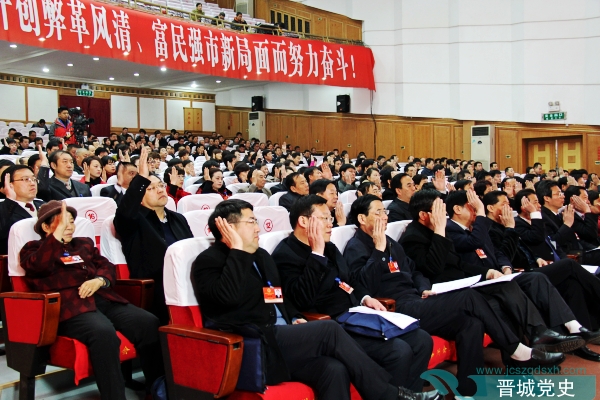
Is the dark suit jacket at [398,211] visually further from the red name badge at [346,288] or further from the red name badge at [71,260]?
the red name badge at [71,260]

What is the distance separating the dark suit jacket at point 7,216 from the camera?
290cm

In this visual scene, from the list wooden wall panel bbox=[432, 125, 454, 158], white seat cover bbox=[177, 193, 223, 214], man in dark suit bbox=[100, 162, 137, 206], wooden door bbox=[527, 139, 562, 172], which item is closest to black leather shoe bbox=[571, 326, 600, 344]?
white seat cover bbox=[177, 193, 223, 214]

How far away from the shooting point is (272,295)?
86.0 inches

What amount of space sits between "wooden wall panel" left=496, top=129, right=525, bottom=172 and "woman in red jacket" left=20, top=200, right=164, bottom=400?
1101 centimetres

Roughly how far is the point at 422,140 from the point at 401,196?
359 inches

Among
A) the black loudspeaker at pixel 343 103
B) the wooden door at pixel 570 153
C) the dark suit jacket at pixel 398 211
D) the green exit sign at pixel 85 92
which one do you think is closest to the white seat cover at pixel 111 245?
the dark suit jacket at pixel 398 211

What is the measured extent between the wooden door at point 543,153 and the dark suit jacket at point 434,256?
9.79 meters


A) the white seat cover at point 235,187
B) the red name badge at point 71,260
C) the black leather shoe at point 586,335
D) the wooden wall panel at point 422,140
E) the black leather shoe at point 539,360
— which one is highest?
the wooden wall panel at point 422,140

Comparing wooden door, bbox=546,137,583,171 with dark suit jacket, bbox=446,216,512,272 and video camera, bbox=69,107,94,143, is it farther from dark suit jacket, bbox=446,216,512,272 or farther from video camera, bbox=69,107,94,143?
dark suit jacket, bbox=446,216,512,272

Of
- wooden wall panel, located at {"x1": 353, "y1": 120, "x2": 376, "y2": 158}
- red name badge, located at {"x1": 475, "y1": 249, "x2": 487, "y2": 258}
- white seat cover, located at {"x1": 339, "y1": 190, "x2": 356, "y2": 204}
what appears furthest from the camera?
wooden wall panel, located at {"x1": 353, "y1": 120, "x2": 376, "y2": 158}

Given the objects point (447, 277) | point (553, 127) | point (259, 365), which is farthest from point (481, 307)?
point (553, 127)

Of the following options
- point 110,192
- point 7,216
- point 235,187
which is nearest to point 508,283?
point 7,216

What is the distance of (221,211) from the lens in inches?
89.9

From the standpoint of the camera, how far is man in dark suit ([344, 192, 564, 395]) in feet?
8.40
